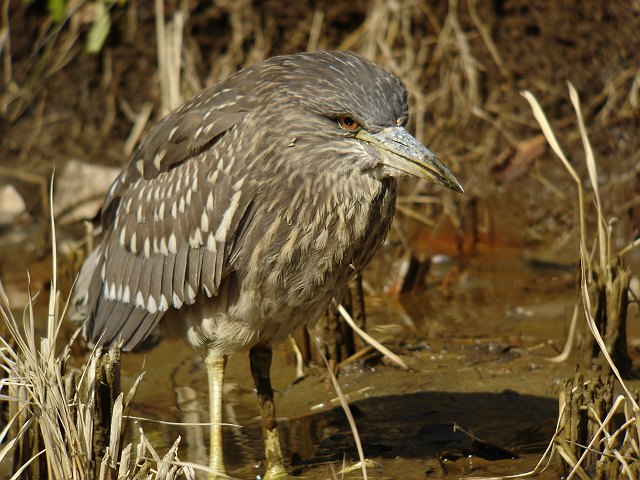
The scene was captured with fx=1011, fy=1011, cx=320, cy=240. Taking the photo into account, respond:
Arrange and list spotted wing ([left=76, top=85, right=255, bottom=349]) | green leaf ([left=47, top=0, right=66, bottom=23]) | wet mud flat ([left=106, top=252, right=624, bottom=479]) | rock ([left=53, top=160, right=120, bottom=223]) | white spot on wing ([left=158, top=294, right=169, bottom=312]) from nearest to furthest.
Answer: spotted wing ([left=76, top=85, right=255, bottom=349]) → white spot on wing ([left=158, top=294, right=169, bottom=312]) → wet mud flat ([left=106, top=252, right=624, bottom=479]) → rock ([left=53, top=160, right=120, bottom=223]) → green leaf ([left=47, top=0, right=66, bottom=23])

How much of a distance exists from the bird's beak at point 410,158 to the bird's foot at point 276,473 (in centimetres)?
152

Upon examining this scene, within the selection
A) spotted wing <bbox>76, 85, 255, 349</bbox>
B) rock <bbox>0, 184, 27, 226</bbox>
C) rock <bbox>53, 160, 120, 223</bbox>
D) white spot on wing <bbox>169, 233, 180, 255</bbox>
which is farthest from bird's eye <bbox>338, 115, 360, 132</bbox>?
rock <bbox>0, 184, 27, 226</bbox>

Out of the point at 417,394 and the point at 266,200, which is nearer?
the point at 266,200

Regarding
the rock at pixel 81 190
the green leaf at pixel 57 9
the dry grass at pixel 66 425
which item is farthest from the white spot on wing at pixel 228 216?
the green leaf at pixel 57 9

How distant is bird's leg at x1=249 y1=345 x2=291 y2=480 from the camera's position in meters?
4.61

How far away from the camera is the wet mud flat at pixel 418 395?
185 inches

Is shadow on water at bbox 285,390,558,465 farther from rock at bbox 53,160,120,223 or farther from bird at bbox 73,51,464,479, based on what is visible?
rock at bbox 53,160,120,223

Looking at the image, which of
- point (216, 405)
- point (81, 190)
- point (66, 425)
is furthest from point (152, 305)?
point (81, 190)

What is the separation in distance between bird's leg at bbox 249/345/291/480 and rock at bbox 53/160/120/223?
3476mm

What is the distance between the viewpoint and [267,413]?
474cm

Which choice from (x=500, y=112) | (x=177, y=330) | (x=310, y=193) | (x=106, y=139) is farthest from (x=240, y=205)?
(x=106, y=139)

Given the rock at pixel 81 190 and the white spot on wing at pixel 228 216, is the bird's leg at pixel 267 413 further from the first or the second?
the rock at pixel 81 190

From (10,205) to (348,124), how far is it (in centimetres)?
481

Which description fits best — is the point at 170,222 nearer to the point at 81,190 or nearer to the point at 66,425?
the point at 66,425
